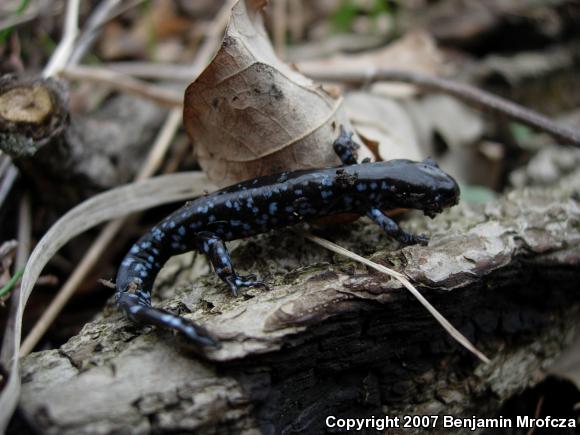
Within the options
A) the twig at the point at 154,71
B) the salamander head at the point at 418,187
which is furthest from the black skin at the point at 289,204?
the twig at the point at 154,71

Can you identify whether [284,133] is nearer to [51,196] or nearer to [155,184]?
[155,184]

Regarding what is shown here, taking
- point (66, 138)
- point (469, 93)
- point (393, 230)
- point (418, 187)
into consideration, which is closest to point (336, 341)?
point (393, 230)

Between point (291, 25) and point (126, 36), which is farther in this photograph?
point (291, 25)

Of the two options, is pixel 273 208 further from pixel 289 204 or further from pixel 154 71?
pixel 154 71

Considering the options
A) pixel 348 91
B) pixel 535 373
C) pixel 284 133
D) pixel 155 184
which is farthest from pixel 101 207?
pixel 535 373

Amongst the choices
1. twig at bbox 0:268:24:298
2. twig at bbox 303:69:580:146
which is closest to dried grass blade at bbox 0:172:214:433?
twig at bbox 0:268:24:298

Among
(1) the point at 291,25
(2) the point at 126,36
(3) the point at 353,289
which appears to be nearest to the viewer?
(3) the point at 353,289

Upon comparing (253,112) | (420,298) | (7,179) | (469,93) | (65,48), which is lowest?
(420,298)
